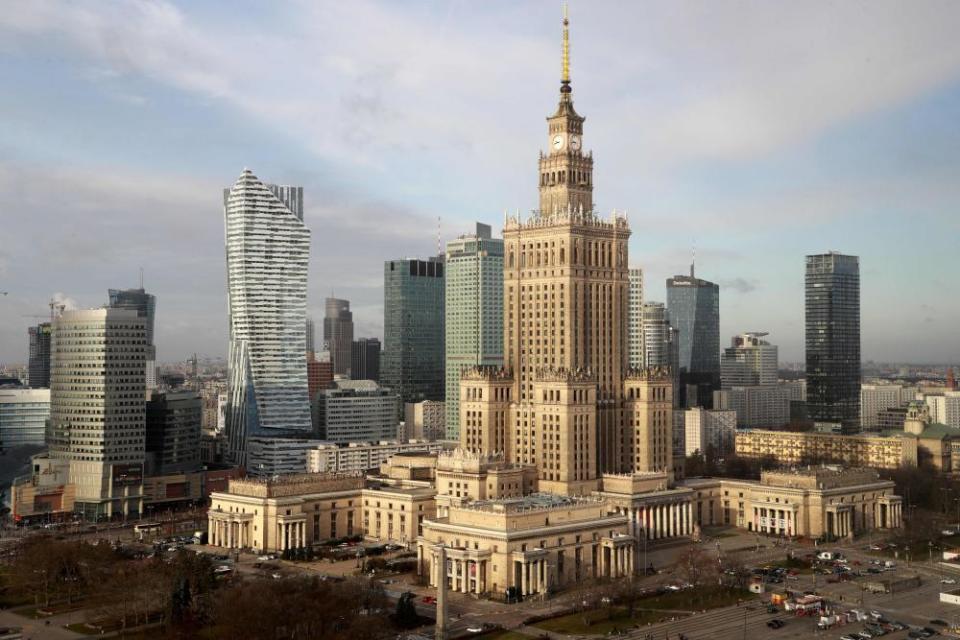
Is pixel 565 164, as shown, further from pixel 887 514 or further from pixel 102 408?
pixel 102 408

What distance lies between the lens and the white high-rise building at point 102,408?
185 m

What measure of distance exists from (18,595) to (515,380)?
7505 cm

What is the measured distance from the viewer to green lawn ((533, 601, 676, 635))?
108 metres

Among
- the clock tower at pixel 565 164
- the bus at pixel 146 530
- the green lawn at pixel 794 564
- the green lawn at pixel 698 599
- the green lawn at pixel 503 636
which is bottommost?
the green lawn at pixel 503 636

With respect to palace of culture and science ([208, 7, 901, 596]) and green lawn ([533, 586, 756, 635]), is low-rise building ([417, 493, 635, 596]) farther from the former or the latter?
green lawn ([533, 586, 756, 635])

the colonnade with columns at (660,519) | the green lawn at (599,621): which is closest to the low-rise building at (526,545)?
the green lawn at (599,621)

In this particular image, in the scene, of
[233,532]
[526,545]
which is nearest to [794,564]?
[526,545]

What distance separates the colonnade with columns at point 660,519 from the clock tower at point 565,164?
4646 centimetres

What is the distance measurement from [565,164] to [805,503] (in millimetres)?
63083

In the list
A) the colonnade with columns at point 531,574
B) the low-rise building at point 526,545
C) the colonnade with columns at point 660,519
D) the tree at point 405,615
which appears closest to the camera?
the tree at point 405,615

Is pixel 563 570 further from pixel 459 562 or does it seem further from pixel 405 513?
pixel 405 513

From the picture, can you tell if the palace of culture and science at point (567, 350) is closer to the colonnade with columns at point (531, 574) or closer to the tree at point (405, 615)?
the colonnade with columns at point (531, 574)

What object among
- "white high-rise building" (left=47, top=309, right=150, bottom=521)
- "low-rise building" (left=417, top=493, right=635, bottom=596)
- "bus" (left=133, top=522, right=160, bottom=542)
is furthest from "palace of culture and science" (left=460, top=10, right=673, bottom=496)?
"white high-rise building" (left=47, top=309, right=150, bottom=521)

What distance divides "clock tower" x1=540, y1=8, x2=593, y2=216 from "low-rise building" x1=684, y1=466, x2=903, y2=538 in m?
48.5
